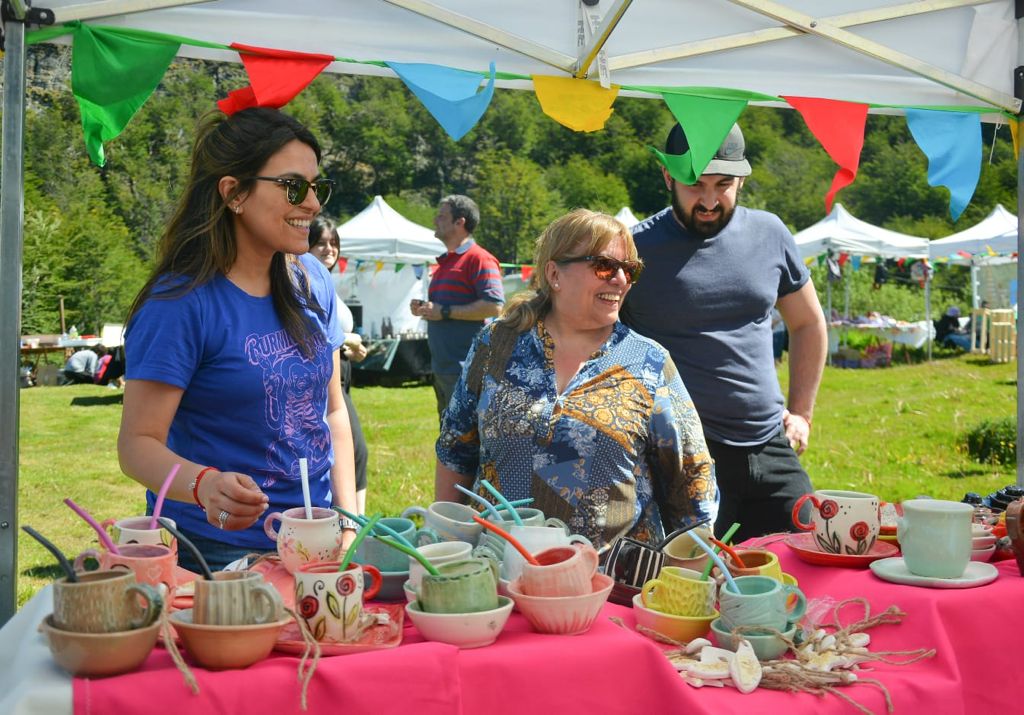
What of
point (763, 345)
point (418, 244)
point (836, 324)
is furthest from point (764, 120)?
point (763, 345)

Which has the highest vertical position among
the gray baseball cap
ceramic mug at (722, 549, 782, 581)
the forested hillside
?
the forested hillside

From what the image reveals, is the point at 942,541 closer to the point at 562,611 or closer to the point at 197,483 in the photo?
the point at 562,611

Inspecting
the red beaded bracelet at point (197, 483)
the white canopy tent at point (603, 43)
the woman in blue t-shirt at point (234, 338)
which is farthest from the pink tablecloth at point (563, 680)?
the white canopy tent at point (603, 43)

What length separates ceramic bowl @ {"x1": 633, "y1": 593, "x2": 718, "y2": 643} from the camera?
1.68 metres

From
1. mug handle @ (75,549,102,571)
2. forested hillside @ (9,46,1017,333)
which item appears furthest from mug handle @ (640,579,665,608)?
forested hillside @ (9,46,1017,333)

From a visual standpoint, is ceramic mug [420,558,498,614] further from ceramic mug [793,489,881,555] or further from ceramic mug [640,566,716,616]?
ceramic mug [793,489,881,555]

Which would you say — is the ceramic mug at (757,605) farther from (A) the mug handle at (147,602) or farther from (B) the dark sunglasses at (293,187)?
(B) the dark sunglasses at (293,187)

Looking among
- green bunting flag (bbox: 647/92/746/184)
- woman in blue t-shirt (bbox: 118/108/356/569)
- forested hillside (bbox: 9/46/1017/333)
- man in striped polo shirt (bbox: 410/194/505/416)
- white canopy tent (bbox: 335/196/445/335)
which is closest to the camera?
woman in blue t-shirt (bbox: 118/108/356/569)

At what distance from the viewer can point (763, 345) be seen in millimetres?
3150

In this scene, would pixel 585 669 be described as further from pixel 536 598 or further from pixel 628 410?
pixel 628 410

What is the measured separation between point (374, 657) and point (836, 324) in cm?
1851

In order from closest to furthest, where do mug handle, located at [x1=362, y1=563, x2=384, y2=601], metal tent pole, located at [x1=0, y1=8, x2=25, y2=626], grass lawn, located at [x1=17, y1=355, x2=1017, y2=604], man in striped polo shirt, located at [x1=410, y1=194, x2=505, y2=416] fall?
mug handle, located at [x1=362, y1=563, x2=384, y2=601] → metal tent pole, located at [x1=0, y1=8, x2=25, y2=626] → man in striped polo shirt, located at [x1=410, y1=194, x2=505, y2=416] → grass lawn, located at [x1=17, y1=355, x2=1017, y2=604]

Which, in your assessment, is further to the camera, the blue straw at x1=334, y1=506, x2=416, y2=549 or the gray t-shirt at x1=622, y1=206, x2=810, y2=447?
the gray t-shirt at x1=622, y1=206, x2=810, y2=447

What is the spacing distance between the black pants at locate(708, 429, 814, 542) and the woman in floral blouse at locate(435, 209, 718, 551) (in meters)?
0.65
